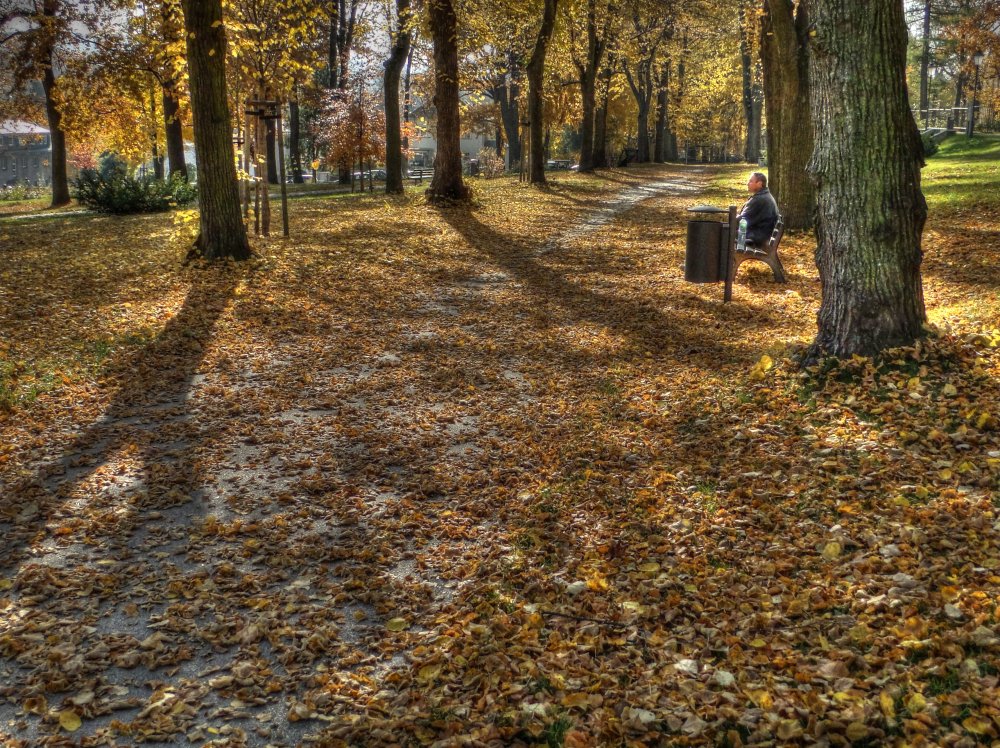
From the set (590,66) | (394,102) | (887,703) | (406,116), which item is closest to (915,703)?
(887,703)

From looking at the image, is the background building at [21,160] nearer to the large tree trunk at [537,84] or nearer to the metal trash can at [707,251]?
the large tree trunk at [537,84]

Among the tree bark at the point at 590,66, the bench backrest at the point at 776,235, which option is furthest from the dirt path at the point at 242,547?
the tree bark at the point at 590,66

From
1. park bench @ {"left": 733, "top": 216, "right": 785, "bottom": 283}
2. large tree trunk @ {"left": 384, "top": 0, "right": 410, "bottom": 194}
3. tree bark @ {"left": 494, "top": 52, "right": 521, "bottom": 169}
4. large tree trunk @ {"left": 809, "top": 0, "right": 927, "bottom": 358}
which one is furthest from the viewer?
tree bark @ {"left": 494, "top": 52, "right": 521, "bottom": 169}

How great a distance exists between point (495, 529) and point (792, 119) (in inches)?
504

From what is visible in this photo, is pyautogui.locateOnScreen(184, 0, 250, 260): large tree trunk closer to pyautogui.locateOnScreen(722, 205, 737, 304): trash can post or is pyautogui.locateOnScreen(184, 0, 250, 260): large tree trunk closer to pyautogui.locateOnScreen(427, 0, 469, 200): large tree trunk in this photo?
pyautogui.locateOnScreen(722, 205, 737, 304): trash can post

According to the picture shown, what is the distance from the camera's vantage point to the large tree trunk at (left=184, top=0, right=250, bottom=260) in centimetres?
1239

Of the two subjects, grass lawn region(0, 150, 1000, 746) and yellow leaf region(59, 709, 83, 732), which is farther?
grass lawn region(0, 150, 1000, 746)

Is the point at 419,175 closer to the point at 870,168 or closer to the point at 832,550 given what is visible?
the point at 870,168

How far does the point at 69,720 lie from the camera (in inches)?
131

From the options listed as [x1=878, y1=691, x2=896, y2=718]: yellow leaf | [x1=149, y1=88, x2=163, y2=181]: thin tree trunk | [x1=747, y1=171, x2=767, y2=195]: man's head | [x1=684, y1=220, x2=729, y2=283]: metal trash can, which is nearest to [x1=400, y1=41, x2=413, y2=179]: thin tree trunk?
[x1=149, y1=88, x2=163, y2=181]: thin tree trunk

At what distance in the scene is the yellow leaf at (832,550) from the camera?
14.6ft

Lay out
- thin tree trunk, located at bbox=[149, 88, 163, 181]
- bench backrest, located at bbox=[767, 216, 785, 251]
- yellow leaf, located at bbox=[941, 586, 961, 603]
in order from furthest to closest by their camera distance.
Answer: thin tree trunk, located at bbox=[149, 88, 163, 181], bench backrest, located at bbox=[767, 216, 785, 251], yellow leaf, located at bbox=[941, 586, 961, 603]

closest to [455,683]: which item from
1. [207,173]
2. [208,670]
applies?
[208,670]

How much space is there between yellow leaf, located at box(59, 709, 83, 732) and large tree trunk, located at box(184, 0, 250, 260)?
10334mm
